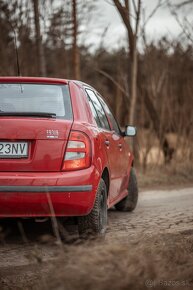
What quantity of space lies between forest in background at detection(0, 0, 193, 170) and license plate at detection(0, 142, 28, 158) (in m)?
→ 6.77

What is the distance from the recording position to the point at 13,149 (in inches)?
218

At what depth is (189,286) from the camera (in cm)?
364

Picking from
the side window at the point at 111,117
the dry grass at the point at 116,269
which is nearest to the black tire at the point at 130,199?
the side window at the point at 111,117

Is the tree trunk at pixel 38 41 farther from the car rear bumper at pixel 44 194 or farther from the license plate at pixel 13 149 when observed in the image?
the car rear bumper at pixel 44 194

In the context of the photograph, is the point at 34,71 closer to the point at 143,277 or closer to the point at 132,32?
the point at 132,32

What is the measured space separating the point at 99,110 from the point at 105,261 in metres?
3.29

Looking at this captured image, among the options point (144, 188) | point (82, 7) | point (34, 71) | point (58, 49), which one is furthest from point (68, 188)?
point (58, 49)

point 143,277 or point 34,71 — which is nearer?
point 143,277

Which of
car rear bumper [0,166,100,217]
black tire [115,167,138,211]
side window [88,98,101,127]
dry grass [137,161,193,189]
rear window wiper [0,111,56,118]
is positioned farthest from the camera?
dry grass [137,161,193,189]

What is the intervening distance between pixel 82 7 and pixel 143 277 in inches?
394

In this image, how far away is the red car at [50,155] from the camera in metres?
5.43

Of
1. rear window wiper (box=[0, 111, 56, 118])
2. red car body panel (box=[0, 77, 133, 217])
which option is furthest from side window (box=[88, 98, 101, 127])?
rear window wiper (box=[0, 111, 56, 118])

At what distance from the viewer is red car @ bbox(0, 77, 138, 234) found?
5426 millimetres

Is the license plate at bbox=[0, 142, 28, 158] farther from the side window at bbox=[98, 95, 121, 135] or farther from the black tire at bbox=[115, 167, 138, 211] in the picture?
the black tire at bbox=[115, 167, 138, 211]
